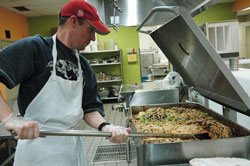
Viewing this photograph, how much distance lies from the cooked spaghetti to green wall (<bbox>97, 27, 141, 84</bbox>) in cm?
561

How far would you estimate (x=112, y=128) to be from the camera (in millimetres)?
1311

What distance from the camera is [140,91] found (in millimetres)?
2943

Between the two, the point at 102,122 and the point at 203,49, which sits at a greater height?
the point at 203,49

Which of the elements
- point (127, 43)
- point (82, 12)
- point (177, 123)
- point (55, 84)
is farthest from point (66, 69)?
point (127, 43)

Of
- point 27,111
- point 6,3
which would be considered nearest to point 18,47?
point 27,111

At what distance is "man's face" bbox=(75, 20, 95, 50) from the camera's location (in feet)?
4.16

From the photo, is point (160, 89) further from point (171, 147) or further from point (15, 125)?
point (15, 125)

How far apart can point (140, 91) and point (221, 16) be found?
6210mm

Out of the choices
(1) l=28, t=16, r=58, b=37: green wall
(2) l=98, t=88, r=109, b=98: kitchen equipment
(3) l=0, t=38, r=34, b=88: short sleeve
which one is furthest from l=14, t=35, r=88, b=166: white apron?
(1) l=28, t=16, r=58, b=37: green wall

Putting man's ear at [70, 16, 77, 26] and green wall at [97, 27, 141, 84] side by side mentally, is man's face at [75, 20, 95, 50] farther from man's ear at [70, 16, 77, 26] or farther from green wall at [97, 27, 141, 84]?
green wall at [97, 27, 141, 84]

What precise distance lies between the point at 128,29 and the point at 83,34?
6.50 meters

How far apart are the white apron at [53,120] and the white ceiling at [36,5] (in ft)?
17.3

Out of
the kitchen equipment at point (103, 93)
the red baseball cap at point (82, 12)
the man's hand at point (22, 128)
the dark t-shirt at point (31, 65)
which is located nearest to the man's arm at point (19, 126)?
the man's hand at point (22, 128)

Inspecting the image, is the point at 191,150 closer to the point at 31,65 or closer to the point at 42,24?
the point at 31,65
